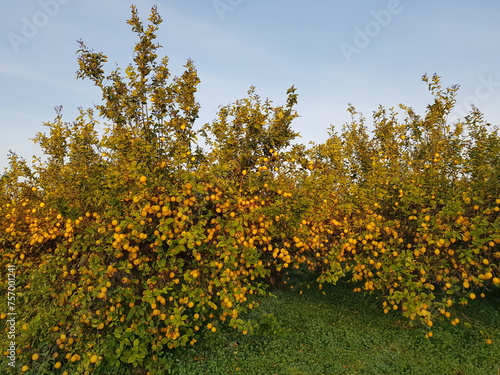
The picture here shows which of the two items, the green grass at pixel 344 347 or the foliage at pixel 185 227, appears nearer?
the foliage at pixel 185 227

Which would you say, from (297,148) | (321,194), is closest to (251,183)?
(321,194)

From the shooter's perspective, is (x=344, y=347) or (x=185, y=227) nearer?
(x=185, y=227)

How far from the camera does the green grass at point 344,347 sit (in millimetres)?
4328

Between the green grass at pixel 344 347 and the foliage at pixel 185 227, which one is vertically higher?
the foliage at pixel 185 227

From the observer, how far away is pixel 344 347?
487cm

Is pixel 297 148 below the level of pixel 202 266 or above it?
above

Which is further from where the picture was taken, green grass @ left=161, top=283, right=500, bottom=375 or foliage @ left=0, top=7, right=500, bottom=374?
green grass @ left=161, top=283, right=500, bottom=375

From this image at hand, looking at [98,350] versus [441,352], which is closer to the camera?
[98,350]

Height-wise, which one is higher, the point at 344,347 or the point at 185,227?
the point at 185,227

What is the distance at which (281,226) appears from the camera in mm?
4516

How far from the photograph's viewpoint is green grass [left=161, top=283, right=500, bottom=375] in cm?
433

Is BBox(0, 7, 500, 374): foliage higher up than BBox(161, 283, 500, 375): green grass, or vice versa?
BBox(0, 7, 500, 374): foliage

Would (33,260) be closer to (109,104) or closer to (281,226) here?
(109,104)

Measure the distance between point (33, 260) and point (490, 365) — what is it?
20.6 feet
